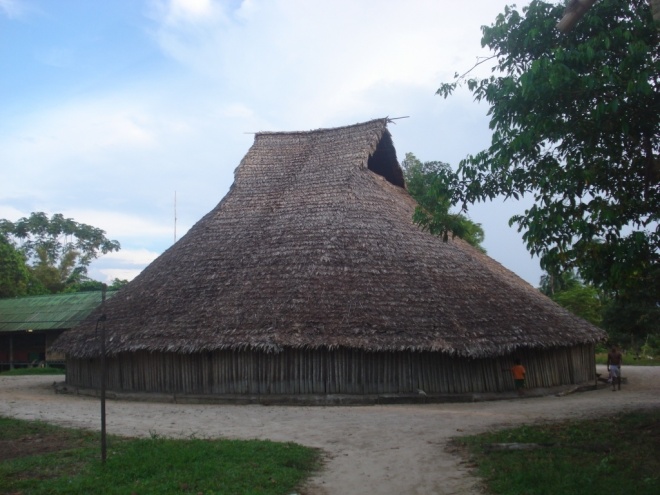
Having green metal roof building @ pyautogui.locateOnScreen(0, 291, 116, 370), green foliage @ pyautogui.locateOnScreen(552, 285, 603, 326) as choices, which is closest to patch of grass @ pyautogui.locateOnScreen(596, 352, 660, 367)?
green foliage @ pyautogui.locateOnScreen(552, 285, 603, 326)

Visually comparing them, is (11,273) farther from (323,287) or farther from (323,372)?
(323,372)

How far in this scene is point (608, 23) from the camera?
31.0 ft

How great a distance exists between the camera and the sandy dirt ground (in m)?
7.96

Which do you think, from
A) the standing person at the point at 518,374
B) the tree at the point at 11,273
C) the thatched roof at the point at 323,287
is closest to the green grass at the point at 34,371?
the tree at the point at 11,273

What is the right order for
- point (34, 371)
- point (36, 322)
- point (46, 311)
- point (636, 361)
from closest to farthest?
point (34, 371) < point (36, 322) < point (46, 311) < point (636, 361)

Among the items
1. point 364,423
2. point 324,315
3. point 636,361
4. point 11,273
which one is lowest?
point 636,361

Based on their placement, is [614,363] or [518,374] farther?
[614,363]

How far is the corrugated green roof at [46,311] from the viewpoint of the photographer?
31.7 m

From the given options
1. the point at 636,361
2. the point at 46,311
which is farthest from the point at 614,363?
the point at 46,311

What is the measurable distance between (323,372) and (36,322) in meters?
21.5

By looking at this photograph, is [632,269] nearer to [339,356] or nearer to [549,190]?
[549,190]

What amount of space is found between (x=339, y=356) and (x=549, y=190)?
817 centimetres

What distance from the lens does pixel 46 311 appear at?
33219 mm

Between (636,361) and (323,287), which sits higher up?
(323,287)
